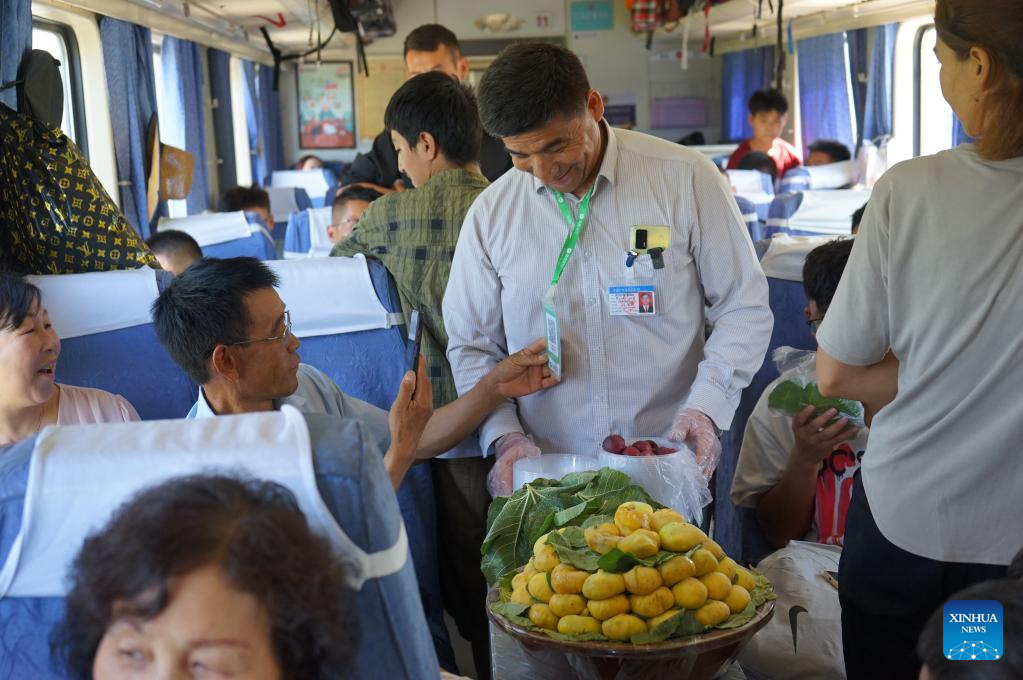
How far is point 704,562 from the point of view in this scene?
158 centimetres

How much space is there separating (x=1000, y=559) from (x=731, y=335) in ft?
3.08

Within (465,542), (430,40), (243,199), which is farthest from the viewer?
(243,199)

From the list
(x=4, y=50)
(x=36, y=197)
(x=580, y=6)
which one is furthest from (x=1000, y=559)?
(x=580, y=6)

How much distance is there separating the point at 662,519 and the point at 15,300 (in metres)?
1.82

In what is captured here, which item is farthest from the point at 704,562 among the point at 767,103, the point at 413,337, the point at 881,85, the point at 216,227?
the point at 881,85

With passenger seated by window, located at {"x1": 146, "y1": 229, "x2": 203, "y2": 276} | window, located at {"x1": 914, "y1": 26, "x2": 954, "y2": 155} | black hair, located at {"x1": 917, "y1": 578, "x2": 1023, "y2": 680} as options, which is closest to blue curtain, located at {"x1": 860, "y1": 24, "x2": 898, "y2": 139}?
window, located at {"x1": 914, "y1": 26, "x2": 954, "y2": 155}

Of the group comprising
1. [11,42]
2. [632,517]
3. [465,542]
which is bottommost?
[465,542]

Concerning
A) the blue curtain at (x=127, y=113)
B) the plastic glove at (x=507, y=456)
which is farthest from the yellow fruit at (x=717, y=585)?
the blue curtain at (x=127, y=113)

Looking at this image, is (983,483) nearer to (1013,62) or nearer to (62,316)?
(1013,62)

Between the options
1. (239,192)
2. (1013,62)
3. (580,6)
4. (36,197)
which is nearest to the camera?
(1013,62)

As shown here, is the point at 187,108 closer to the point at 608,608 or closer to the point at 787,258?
the point at 787,258

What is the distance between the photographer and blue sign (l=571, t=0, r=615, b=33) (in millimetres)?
13594

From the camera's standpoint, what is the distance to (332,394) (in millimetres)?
2594

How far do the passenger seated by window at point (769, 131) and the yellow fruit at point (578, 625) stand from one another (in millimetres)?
7718
